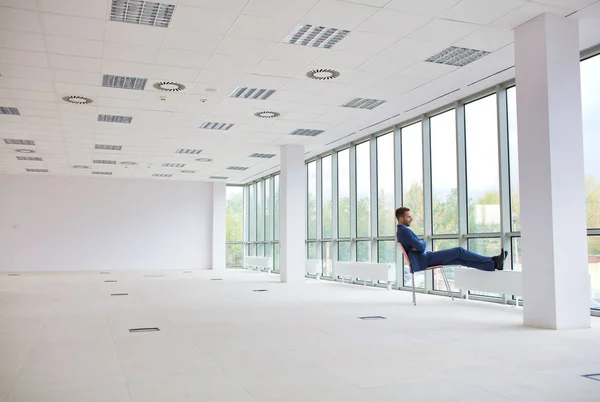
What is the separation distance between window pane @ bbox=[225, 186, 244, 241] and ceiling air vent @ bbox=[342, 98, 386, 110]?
14.0 m

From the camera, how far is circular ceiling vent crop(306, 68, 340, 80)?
850cm

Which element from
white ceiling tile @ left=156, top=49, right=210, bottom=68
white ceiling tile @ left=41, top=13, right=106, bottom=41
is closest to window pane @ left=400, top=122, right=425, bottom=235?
white ceiling tile @ left=156, top=49, right=210, bottom=68

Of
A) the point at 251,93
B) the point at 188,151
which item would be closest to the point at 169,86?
the point at 251,93

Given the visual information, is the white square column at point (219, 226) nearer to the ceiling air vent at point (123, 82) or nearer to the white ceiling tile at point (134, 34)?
the ceiling air vent at point (123, 82)

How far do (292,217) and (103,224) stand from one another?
10259mm

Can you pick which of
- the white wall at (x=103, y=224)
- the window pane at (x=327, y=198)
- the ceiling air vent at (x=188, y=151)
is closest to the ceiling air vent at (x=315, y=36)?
the ceiling air vent at (x=188, y=151)

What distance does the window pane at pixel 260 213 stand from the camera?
22.4m

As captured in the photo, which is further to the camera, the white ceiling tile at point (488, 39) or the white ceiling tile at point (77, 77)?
the white ceiling tile at point (77, 77)

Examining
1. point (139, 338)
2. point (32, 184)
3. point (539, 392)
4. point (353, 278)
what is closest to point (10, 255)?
point (32, 184)

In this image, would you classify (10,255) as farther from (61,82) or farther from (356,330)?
(356,330)

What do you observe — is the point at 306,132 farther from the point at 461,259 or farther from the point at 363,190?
the point at 461,259

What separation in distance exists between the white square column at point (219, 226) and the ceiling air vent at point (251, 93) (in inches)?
515

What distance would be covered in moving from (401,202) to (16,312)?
7926 millimetres

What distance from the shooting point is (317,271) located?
51.5 ft
